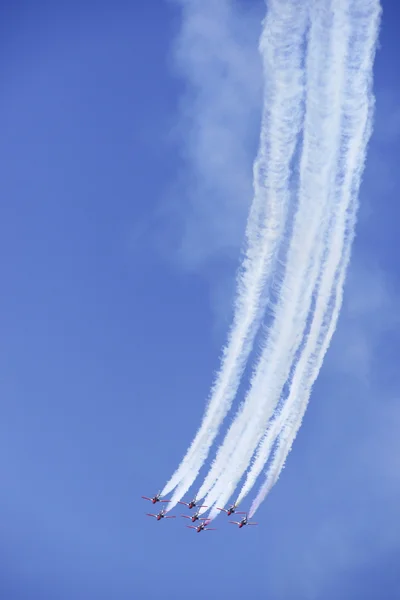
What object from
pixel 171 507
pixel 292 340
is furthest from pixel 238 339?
pixel 171 507

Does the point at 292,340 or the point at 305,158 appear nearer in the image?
the point at 305,158

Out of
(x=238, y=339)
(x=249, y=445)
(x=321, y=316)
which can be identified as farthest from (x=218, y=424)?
(x=321, y=316)


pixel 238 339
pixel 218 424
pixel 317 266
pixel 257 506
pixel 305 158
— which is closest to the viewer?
pixel 305 158

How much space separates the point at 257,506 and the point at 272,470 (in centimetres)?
315

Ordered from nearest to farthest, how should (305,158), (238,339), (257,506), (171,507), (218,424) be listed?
1. (305,158)
2. (238,339)
3. (218,424)
4. (257,506)
5. (171,507)

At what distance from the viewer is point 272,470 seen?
33.7m

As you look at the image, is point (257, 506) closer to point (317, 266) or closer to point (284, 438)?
point (284, 438)

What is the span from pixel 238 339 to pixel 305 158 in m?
8.57

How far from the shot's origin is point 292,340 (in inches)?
1180

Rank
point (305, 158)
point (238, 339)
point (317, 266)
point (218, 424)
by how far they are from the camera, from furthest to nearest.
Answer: point (218, 424)
point (238, 339)
point (317, 266)
point (305, 158)

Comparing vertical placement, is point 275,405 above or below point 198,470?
above

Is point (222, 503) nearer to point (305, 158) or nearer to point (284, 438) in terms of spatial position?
point (284, 438)

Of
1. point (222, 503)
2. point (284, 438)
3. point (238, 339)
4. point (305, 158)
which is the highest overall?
point (305, 158)

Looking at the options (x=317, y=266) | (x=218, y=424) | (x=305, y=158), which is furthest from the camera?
(x=218, y=424)
